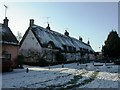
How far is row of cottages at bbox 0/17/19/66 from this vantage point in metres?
35.0

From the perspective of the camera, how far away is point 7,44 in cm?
3566

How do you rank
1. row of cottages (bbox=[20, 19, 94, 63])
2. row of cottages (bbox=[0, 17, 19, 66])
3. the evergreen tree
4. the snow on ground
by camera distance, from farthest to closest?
the evergreen tree
row of cottages (bbox=[20, 19, 94, 63])
row of cottages (bbox=[0, 17, 19, 66])
the snow on ground

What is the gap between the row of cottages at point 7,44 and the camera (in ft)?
115

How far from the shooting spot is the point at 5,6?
41781 millimetres

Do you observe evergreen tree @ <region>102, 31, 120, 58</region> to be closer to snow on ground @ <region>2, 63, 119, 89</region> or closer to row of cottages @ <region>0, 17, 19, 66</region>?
row of cottages @ <region>0, 17, 19, 66</region>

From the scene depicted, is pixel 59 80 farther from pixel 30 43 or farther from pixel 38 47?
pixel 30 43

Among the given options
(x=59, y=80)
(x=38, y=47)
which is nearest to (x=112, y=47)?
(x=38, y=47)

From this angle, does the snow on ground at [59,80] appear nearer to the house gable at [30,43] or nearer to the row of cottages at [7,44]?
the row of cottages at [7,44]

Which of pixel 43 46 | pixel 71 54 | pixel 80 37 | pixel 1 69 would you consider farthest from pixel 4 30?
pixel 80 37

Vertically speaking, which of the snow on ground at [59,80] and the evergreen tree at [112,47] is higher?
the evergreen tree at [112,47]

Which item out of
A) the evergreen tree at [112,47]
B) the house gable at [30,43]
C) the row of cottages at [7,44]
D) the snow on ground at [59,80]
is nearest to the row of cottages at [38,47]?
→ the house gable at [30,43]

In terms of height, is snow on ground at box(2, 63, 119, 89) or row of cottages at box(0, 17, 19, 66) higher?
row of cottages at box(0, 17, 19, 66)

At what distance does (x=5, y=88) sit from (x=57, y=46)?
148 ft

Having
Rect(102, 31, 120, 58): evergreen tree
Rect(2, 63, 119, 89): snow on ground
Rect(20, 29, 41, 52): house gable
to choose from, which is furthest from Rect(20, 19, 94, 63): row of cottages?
Rect(2, 63, 119, 89): snow on ground
